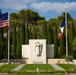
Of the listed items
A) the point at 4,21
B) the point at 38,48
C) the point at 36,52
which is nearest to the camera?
the point at 4,21

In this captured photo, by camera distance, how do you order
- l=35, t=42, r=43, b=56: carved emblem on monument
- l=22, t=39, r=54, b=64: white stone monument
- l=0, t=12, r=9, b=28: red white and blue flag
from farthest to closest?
l=22, t=39, r=54, b=64: white stone monument
l=35, t=42, r=43, b=56: carved emblem on monument
l=0, t=12, r=9, b=28: red white and blue flag

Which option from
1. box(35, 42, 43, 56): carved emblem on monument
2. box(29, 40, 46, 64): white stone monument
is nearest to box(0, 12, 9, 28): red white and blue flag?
box(29, 40, 46, 64): white stone monument

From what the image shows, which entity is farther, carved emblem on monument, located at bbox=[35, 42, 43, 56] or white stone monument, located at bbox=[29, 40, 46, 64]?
white stone monument, located at bbox=[29, 40, 46, 64]

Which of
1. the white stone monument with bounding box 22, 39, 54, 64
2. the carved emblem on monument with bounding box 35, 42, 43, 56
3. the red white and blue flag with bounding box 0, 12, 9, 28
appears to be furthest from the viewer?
the white stone monument with bounding box 22, 39, 54, 64

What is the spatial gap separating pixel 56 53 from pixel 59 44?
5301 mm

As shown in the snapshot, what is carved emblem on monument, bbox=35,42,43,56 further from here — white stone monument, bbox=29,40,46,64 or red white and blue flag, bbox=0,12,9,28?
red white and blue flag, bbox=0,12,9,28

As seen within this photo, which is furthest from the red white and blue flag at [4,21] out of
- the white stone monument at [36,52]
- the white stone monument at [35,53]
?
the white stone monument at [35,53]

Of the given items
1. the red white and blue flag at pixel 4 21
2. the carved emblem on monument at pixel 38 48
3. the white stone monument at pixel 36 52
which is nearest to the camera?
the red white and blue flag at pixel 4 21

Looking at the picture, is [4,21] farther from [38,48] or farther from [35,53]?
[35,53]

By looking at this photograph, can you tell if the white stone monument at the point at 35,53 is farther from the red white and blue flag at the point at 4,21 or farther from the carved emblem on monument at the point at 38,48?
the red white and blue flag at the point at 4,21

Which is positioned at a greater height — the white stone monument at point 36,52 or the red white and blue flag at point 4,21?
the red white and blue flag at point 4,21

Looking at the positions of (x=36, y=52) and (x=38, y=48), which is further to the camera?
(x=36, y=52)

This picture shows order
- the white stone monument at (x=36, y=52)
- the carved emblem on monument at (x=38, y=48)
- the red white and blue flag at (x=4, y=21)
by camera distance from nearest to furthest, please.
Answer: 1. the red white and blue flag at (x=4, y=21)
2. the carved emblem on monument at (x=38, y=48)
3. the white stone monument at (x=36, y=52)

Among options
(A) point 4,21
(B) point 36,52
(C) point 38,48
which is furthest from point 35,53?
(A) point 4,21
